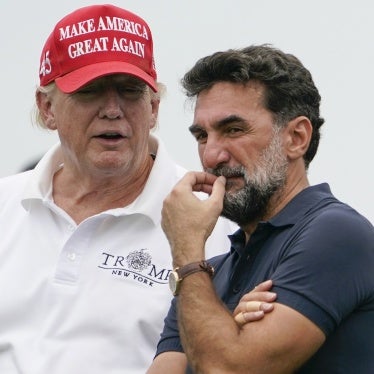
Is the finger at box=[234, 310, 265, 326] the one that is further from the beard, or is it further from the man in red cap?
the man in red cap

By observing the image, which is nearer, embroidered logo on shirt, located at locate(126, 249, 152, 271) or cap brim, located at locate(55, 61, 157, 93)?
embroidered logo on shirt, located at locate(126, 249, 152, 271)

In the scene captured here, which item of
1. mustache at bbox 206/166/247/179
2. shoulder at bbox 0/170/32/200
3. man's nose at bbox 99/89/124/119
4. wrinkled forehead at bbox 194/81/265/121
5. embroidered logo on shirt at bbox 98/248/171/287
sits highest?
man's nose at bbox 99/89/124/119

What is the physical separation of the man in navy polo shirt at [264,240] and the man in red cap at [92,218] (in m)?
0.35

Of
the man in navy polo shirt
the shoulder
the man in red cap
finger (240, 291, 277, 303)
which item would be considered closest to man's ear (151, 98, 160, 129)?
the man in red cap

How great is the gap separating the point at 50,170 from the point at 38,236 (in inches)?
14.5

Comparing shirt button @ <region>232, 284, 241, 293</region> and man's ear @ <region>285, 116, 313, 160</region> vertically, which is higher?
man's ear @ <region>285, 116, 313, 160</region>

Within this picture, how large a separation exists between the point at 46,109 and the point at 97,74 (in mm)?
405

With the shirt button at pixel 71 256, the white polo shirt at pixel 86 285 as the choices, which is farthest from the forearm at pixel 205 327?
the shirt button at pixel 71 256

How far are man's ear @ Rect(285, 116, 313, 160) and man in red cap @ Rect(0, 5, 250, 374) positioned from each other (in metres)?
0.72

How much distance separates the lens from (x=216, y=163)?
4531 mm

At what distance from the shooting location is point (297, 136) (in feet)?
15.0

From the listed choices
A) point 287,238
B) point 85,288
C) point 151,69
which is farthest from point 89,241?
point 287,238

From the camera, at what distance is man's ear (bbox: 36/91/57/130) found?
5.51 metres

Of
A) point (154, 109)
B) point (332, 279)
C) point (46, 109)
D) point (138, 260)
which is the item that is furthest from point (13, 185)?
point (332, 279)
